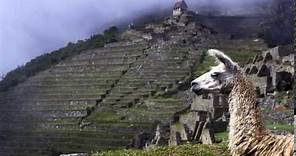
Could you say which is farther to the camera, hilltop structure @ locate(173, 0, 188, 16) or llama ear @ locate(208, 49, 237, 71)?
hilltop structure @ locate(173, 0, 188, 16)

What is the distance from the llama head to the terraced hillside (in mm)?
30480

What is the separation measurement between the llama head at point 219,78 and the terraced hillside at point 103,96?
30480 millimetres

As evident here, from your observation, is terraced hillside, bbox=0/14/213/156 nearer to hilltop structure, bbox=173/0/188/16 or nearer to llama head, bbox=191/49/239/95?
hilltop structure, bbox=173/0/188/16

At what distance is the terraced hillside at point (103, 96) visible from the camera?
41219 millimetres

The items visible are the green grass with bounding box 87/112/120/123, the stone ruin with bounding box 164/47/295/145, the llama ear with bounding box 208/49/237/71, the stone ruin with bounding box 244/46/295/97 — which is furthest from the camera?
the green grass with bounding box 87/112/120/123

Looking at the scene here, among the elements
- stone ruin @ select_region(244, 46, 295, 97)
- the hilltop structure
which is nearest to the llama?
stone ruin @ select_region(244, 46, 295, 97)

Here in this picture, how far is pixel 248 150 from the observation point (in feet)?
20.5

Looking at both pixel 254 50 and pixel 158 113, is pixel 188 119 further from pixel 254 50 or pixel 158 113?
pixel 254 50

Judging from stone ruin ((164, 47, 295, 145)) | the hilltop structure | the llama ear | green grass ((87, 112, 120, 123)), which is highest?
the hilltop structure

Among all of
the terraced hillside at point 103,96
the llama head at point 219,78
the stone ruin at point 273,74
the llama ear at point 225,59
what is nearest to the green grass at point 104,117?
the terraced hillside at point 103,96

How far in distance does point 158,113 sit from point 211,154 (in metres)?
31.3

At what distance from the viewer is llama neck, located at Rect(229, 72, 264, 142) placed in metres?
6.29

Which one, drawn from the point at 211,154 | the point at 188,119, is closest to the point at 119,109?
the point at 188,119

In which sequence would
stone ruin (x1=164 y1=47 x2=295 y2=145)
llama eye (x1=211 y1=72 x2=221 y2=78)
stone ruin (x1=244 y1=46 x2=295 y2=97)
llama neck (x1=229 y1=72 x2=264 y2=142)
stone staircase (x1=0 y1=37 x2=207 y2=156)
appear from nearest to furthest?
llama neck (x1=229 y1=72 x2=264 y2=142)
llama eye (x1=211 y1=72 x2=221 y2=78)
stone ruin (x1=164 y1=47 x2=295 y2=145)
stone ruin (x1=244 y1=46 x2=295 y2=97)
stone staircase (x1=0 y1=37 x2=207 y2=156)
